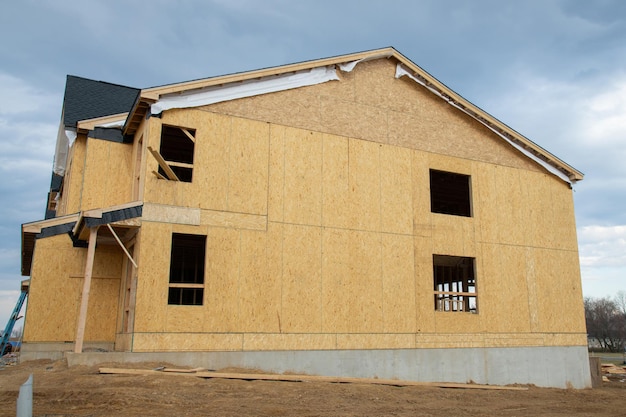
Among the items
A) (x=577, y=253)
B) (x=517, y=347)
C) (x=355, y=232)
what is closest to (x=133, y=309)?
(x=355, y=232)

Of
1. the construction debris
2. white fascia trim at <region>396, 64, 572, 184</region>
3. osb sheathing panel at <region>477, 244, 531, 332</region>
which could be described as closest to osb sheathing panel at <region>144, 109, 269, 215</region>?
the construction debris

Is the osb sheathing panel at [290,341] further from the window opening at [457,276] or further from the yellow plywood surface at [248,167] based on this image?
the window opening at [457,276]

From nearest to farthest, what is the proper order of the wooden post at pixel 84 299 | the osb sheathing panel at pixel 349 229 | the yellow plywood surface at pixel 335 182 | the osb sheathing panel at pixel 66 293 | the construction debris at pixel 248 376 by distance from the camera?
the construction debris at pixel 248 376
the wooden post at pixel 84 299
the osb sheathing panel at pixel 349 229
the osb sheathing panel at pixel 66 293
the yellow plywood surface at pixel 335 182

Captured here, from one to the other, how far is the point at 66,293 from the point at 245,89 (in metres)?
7.89

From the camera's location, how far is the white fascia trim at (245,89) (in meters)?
14.8

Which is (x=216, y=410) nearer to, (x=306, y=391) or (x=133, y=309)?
(x=306, y=391)

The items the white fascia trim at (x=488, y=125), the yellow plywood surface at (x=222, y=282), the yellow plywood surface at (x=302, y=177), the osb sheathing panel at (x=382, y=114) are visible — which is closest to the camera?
the yellow plywood surface at (x=222, y=282)

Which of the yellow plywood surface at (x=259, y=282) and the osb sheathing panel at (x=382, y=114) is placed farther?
the osb sheathing panel at (x=382, y=114)

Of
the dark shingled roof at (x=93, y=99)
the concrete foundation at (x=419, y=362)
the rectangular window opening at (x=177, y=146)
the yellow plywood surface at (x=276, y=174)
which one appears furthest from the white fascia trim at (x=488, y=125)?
the dark shingled roof at (x=93, y=99)

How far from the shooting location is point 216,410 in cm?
973

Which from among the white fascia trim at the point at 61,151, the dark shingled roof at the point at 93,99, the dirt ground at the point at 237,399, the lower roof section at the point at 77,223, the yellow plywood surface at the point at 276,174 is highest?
the dark shingled roof at the point at 93,99

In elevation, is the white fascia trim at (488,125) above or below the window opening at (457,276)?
above

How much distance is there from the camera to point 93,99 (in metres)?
20.2

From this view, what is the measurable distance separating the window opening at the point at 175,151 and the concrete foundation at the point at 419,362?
4647mm
